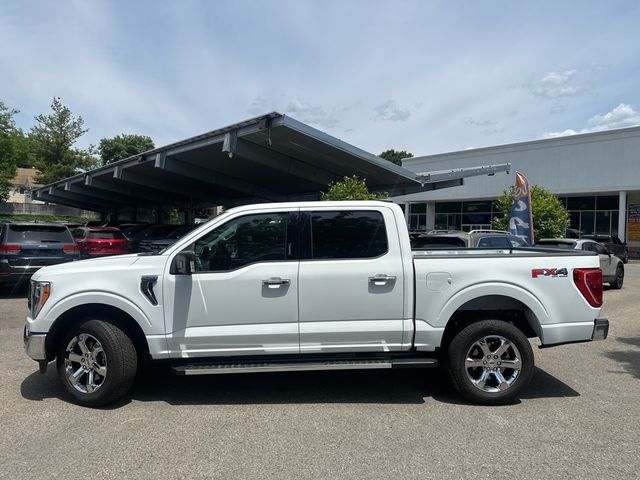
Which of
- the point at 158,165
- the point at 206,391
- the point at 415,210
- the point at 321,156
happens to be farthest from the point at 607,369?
the point at 415,210

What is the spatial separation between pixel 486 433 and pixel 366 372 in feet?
6.62

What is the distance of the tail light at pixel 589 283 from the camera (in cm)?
511

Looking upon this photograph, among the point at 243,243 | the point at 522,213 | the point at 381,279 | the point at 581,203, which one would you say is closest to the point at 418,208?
the point at 581,203

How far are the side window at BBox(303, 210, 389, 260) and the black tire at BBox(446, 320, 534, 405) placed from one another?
122cm

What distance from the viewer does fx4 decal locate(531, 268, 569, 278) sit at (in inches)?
199

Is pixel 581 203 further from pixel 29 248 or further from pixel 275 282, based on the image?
pixel 275 282

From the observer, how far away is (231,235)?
501cm

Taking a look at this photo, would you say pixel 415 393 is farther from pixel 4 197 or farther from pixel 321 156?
pixel 4 197

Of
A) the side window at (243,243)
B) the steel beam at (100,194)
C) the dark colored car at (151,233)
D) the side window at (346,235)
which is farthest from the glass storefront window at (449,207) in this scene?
the side window at (243,243)

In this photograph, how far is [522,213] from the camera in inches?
660

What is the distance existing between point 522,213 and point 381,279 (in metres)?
13.4

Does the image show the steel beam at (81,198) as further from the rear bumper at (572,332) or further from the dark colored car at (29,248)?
the rear bumper at (572,332)

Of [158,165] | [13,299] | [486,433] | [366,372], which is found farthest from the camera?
[158,165]

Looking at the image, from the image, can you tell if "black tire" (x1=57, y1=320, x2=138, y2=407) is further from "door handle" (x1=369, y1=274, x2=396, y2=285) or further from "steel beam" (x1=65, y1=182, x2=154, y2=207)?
"steel beam" (x1=65, y1=182, x2=154, y2=207)
